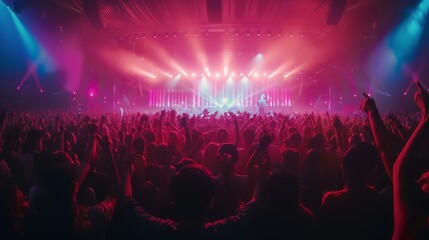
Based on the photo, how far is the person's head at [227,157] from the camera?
315cm

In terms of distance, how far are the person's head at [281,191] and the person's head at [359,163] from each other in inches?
24.3

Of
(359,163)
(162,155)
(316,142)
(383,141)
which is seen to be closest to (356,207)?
(359,163)

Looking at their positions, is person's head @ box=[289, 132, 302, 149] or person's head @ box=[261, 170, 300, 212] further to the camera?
person's head @ box=[289, 132, 302, 149]

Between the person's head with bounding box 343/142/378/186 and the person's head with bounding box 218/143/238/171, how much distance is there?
111 cm

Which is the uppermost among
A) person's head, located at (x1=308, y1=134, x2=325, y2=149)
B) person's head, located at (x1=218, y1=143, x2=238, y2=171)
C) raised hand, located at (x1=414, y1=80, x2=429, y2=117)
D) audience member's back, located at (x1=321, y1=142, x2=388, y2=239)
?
raised hand, located at (x1=414, y1=80, x2=429, y2=117)

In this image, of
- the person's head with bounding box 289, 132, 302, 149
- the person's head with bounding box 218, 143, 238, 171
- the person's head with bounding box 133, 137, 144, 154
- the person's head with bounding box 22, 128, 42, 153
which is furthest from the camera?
the person's head with bounding box 289, 132, 302, 149

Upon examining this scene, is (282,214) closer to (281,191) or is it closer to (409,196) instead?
(281,191)

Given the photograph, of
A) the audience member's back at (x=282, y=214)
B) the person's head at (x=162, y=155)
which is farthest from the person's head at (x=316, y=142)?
the audience member's back at (x=282, y=214)

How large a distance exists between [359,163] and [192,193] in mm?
1332

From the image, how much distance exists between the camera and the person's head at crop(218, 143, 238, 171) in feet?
10.3

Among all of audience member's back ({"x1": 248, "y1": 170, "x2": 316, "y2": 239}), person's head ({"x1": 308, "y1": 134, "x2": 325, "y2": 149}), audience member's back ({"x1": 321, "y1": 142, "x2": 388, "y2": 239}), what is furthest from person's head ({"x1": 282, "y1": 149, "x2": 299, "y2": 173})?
audience member's back ({"x1": 248, "y1": 170, "x2": 316, "y2": 239})

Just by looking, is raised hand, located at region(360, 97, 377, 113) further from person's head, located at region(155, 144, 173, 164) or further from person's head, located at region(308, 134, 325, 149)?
person's head, located at region(155, 144, 173, 164)

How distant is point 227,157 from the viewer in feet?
10.4

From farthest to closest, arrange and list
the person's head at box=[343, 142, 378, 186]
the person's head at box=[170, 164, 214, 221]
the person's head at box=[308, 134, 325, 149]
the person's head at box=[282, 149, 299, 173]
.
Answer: the person's head at box=[308, 134, 325, 149]
the person's head at box=[282, 149, 299, 173]
the person's head at box=[343, 142, 378, 186]
the person's head at box=[170, 164, 214, 221]
